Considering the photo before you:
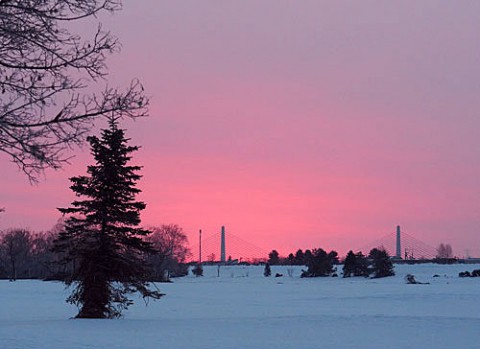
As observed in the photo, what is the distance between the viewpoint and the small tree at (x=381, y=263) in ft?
305

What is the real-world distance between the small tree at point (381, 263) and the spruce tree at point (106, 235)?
2628 inches

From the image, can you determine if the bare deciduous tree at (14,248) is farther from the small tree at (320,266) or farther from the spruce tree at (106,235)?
the spruce tree at (106,235)

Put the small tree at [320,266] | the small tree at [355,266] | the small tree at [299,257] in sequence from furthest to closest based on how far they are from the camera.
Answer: the small tree at [299,257] < the small tree at [320,266] < the small tree at [355,266]

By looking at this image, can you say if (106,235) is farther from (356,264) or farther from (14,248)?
(14,248)

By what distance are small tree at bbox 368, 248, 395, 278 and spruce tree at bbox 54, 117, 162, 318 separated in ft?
219

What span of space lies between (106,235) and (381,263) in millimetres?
68531

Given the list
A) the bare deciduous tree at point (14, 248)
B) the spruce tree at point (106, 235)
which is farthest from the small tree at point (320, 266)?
the spruce tree at point (106, 235)

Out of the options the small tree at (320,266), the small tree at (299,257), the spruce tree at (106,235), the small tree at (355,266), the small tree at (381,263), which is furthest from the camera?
the small tree at (299,257)

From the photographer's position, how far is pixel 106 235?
96.9 feet

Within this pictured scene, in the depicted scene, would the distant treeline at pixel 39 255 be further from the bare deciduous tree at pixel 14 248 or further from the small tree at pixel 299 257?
the small tree at pixel 299 257

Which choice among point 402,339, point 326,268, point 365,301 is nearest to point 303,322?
point 402,339

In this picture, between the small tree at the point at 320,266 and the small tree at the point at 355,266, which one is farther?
the small tree at the point at 320,266

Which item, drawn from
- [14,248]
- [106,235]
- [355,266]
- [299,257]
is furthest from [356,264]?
[106,235]

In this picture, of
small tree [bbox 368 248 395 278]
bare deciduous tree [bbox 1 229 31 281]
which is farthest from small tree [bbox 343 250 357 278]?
bare deciduous tree [bbox 1 229 31 281]
